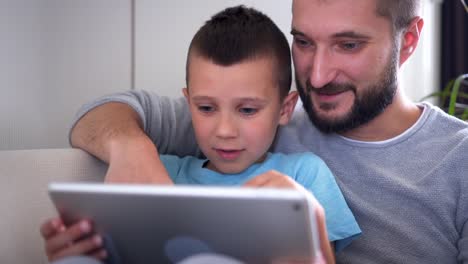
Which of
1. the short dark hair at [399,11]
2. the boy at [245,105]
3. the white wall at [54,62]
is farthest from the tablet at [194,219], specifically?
the white wall at [54,62]

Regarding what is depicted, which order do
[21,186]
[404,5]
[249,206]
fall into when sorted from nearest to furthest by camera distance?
[249,206]
[21,186]
[404,5]

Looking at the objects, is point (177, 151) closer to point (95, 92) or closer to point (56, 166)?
point (56, 166)

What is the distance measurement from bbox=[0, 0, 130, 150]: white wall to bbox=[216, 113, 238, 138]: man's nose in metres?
0.81

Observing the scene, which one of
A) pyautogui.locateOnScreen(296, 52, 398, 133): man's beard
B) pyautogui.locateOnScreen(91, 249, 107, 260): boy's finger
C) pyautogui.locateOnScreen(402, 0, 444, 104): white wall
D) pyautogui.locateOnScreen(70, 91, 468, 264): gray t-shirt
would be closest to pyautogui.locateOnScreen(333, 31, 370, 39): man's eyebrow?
pyautogui.locateOnScreen(296, 52, 398, 133): man's beard

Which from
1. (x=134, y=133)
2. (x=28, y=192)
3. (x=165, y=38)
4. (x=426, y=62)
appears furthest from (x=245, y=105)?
(x=426, y=62)

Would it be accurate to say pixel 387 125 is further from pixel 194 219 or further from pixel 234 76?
pixel 194 219

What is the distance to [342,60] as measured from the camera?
132 centimetres

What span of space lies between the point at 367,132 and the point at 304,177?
29 cm

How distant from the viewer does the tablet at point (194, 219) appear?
71cm

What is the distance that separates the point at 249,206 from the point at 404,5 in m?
0.88

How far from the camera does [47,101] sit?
5.99 ft

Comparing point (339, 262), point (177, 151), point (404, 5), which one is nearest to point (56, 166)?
point (177, 151)

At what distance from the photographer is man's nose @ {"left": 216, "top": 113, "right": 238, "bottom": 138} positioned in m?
1.13

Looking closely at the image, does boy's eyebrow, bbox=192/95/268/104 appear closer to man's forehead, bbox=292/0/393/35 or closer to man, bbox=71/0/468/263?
man, bbox=71/0/468/263
